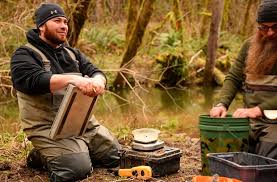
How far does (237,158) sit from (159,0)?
51.3 feet

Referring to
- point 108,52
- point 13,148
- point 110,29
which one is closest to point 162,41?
point 108,52

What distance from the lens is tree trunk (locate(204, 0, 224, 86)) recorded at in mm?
12578

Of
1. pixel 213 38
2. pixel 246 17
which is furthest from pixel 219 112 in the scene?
pixel 246 17

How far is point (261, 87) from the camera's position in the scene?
4.35 meters

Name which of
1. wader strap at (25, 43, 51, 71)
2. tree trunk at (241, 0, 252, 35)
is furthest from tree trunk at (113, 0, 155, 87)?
tree trunk at (241, 0, 252, 35)

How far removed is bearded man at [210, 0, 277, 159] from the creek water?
2427 millimetres

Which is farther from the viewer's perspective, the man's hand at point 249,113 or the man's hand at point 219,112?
the man's hand at point 219,112

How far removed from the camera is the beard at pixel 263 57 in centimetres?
437

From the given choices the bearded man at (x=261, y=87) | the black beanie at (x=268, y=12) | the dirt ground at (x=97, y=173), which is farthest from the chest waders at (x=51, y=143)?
the black beanie at (x=268, y=12)

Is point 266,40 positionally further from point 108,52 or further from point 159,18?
point 159,18

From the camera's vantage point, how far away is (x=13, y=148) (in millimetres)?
5500

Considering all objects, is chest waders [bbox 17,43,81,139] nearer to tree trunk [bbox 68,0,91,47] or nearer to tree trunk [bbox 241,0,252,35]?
tree trunk [bbox 68,0,91,47]

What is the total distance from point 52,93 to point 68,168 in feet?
2.22

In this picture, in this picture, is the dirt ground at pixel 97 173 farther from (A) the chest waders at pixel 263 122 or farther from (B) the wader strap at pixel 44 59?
(B) the wader strap at pixel 44 59
